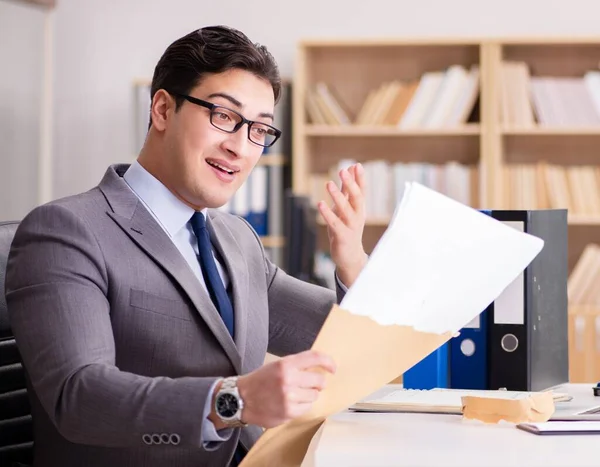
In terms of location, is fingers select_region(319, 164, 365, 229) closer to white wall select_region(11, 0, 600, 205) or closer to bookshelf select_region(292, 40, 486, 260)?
bookshelf select_region(292, 40, 486, 260)

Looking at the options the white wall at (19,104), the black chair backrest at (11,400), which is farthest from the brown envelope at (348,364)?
the white wall at (19,104)

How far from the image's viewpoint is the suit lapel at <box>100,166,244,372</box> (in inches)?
57.0

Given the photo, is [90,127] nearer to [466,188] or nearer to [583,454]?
[466,188]

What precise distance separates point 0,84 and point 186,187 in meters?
3.54

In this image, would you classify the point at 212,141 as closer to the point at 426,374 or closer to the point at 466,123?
the point at 426,374

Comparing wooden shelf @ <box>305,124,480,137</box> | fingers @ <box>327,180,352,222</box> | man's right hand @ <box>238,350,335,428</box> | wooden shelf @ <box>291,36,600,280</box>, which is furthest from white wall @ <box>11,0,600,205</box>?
man's right hand @ <box>238,350,335,428</box>

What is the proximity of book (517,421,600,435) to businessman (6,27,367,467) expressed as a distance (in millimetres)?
347

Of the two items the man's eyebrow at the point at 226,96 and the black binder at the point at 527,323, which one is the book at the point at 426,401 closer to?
the black binder at the point at 527,323

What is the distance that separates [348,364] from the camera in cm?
115

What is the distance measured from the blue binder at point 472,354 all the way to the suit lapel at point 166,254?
0.50m

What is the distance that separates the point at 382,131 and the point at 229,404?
354cm

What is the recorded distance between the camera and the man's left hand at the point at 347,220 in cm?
150

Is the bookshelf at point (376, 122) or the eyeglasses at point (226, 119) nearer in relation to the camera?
the eyeglasses at point (226, 119)

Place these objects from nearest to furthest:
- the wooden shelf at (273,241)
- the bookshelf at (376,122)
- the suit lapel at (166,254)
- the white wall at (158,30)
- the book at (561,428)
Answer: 1. the book at (561,428)
2. the suit lapel at (166,254)
3. the bookshelf at (376,122)
4. the wooden shelf at (273,241)
5. the white wall at (158,30)
